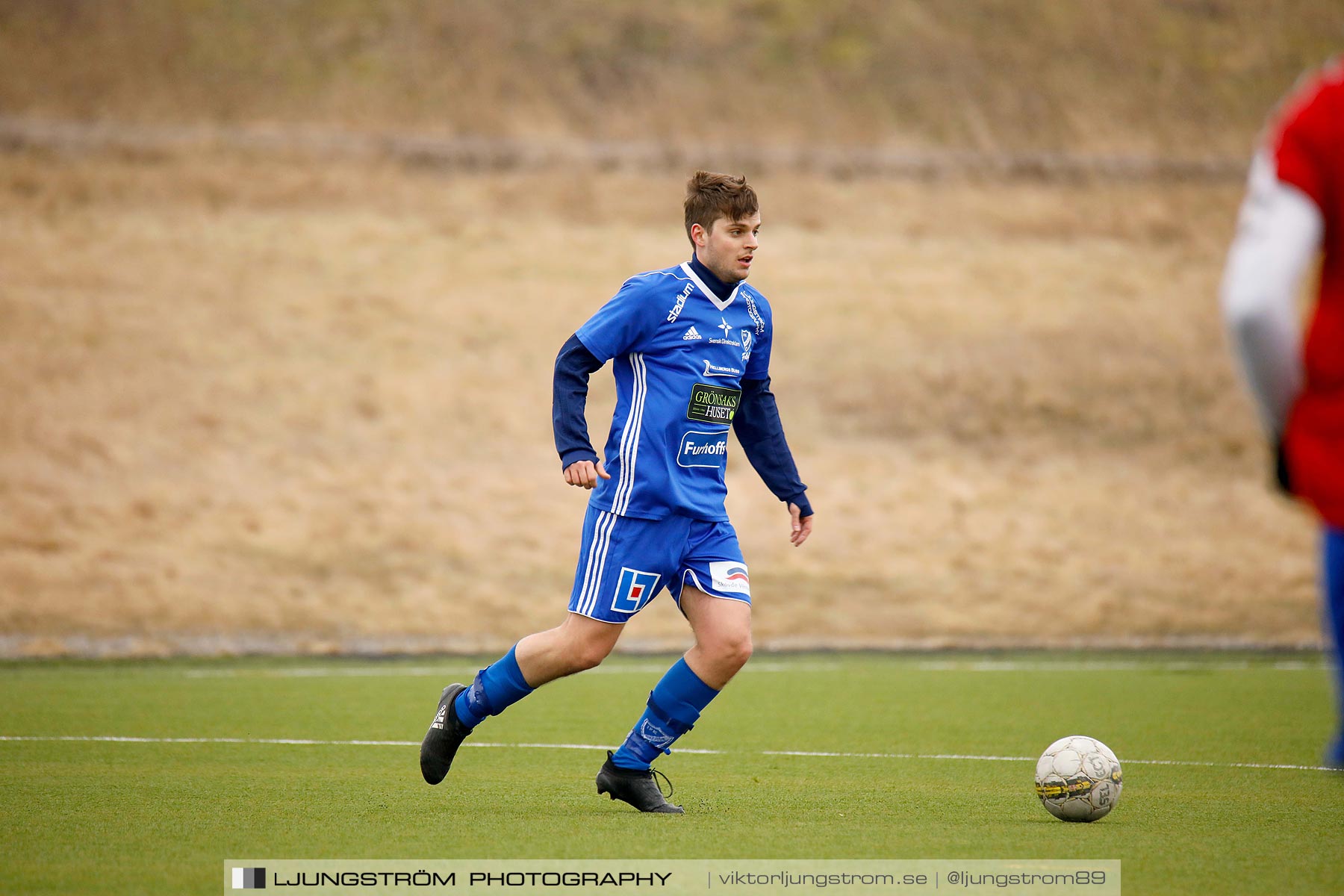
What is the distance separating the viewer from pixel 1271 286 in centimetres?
239

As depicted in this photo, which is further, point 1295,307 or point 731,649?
point 731,649

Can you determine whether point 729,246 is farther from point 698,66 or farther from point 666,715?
point 698,66

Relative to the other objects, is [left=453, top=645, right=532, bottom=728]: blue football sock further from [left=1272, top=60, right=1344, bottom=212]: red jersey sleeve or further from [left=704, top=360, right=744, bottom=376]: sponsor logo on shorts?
[left=1272, top=60, right=1344, bottom=212]: red jersey sleeve

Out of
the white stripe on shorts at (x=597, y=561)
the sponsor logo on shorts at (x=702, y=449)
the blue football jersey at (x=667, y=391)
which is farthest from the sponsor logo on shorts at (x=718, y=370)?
the white stripe on shorts at (x=597, y=561)

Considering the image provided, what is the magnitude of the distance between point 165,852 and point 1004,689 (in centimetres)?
728

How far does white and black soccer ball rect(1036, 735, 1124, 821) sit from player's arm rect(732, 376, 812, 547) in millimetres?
1245

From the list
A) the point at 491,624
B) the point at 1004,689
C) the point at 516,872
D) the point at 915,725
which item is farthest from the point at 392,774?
the point at 491,624

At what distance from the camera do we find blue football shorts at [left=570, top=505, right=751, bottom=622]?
206 inches

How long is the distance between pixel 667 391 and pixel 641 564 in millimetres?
611

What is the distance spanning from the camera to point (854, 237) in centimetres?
2384

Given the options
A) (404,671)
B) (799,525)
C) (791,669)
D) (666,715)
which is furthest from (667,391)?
(404,671)

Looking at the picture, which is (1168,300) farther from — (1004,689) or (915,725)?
(915,725)

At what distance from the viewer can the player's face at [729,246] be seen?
5.38 meters

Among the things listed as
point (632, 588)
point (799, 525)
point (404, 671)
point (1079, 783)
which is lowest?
point (1079, 783)
